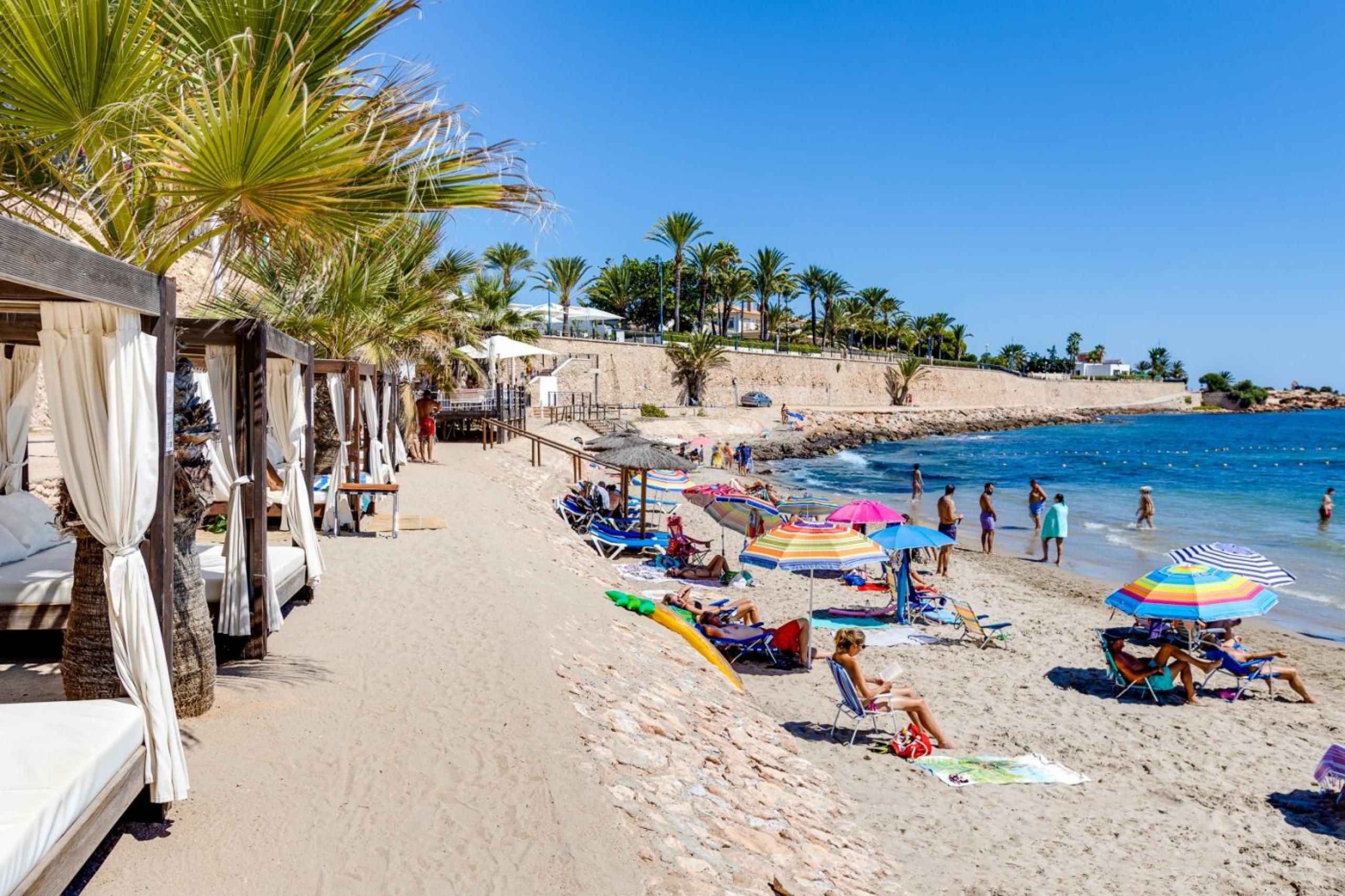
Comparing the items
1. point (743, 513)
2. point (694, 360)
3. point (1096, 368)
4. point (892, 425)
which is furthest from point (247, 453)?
point (1096, 368)

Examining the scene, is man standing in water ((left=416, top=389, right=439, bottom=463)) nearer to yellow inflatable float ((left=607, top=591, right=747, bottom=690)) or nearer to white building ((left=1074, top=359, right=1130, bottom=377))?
yellow inflatable float ((left=607, top=591, right=747, bottom=690))

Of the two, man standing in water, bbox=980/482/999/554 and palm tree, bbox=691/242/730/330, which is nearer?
man standing in water, bbox=980/482/999/554

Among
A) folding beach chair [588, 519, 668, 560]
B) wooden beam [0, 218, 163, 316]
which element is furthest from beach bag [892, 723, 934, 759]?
folding beach chair [588, 519, 668, 560]

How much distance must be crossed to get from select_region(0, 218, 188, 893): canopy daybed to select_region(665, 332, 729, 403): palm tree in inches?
1793

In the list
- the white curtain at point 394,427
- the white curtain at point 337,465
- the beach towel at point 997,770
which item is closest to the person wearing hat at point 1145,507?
the beach towel at point 997,770

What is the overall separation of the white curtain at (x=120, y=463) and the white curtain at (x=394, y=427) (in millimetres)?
11275

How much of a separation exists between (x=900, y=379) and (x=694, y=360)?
26.8m

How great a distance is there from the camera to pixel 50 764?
2.88m

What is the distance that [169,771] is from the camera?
340 cm

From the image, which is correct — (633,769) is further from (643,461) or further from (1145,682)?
(643,461)

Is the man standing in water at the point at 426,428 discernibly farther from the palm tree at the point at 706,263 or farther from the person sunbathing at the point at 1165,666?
the palm tree at the point at 706,263

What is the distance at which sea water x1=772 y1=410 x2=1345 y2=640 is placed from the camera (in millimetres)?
16797

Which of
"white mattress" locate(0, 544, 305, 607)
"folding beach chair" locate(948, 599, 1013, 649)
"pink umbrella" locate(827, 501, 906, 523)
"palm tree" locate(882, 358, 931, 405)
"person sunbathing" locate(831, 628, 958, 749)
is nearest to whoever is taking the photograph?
"white mattress" locate(0, 544, 305, 607)

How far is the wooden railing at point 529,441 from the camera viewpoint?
20.3m
